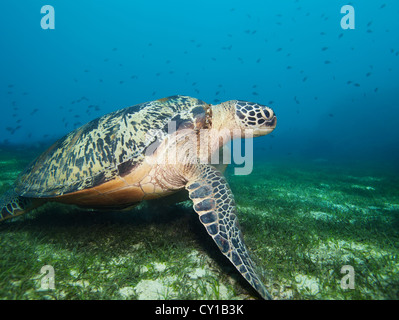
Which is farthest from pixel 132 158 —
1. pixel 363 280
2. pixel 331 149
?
pixel 331 149

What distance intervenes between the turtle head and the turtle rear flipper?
3730 millimetres

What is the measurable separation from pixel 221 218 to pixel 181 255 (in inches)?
30.6

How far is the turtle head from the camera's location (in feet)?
11.1

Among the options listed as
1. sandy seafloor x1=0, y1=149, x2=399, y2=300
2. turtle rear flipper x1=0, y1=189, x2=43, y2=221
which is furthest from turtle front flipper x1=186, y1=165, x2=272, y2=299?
turtle rear flipper x1=0, y1=189, x2=43, y2=221

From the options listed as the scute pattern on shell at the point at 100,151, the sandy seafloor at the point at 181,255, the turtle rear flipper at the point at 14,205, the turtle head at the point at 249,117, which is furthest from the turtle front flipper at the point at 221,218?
the turtle rear flipper at the point at 14,205

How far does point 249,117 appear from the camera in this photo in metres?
3.40

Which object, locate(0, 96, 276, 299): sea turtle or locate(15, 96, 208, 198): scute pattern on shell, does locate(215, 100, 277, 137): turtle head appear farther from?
locate(15, 96, 208, 198): scute pattern on shell

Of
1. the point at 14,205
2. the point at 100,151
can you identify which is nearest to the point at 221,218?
the point at 100,151

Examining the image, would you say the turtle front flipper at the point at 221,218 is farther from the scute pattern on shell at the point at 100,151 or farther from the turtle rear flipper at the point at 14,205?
the turtle rear flipper at the point at 14,205

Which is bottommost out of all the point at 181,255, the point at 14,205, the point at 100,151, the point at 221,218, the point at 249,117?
the point at 181,255

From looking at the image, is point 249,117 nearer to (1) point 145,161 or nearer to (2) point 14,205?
(1) point 145,161

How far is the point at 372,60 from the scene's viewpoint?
92.5 m

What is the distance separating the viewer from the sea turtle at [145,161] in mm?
2742
